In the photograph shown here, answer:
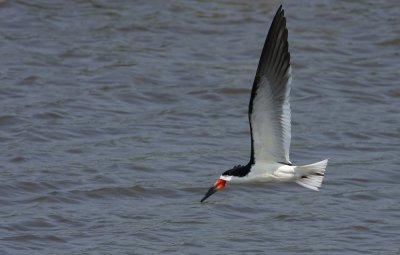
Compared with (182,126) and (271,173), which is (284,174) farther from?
(182,126)

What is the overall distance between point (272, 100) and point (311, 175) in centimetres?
58

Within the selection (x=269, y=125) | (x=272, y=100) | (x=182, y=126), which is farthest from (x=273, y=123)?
(x=182, y=126)

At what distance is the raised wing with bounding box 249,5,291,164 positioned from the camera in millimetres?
A: 7418

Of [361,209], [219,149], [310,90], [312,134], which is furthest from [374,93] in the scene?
[361,209]

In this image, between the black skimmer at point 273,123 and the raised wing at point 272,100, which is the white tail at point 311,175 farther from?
the raised wing at point 272,100

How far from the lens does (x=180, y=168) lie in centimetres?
1002

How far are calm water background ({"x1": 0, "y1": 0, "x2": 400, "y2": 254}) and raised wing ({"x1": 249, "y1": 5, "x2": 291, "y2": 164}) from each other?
904 mm

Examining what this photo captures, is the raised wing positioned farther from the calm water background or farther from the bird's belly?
the calm water background

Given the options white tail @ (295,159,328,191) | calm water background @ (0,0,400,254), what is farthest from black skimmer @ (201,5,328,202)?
calm water background @ (0,0,400,254)

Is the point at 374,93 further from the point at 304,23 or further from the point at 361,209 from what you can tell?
the point at 361,209

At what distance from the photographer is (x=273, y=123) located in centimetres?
767

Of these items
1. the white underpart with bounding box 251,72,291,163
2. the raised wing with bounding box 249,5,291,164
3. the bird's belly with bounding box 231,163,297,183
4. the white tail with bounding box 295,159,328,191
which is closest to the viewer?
the raised wing with bounding box 249,5,291,164

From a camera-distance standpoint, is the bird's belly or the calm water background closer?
the bird's belly

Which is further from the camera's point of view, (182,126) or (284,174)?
(182,126)
